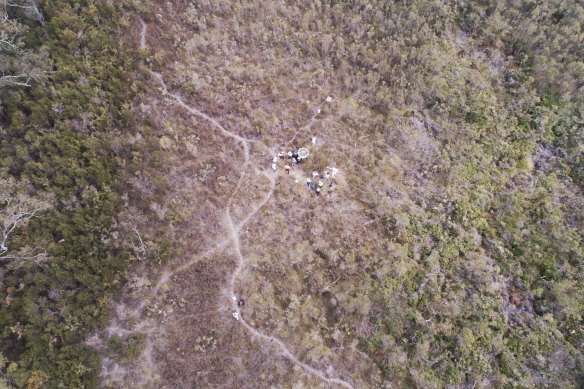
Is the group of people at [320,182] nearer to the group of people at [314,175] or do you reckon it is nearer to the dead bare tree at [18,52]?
the group of people at [314,175]

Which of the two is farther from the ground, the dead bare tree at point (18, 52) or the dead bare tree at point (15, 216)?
the dead bare tree at point (18, 52)

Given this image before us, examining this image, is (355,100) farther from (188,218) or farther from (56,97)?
(56,97)

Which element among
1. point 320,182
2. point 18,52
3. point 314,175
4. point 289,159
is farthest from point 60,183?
point 320,182

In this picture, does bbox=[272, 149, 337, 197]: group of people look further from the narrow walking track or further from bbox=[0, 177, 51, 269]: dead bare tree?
bbox=[0, 177, 51, 269]: dead bare tree

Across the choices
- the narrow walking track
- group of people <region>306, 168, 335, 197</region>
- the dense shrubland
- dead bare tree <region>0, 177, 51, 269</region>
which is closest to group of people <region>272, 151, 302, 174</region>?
the narrow walking track

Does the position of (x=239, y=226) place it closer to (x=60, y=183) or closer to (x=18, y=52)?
(x=60, y=183)

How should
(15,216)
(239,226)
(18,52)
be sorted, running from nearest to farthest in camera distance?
(15,216) < (18,52) < (239,226)

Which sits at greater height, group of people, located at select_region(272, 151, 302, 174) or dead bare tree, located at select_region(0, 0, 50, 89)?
dead bare tree, located at select_region(0, 0, 50, 89)

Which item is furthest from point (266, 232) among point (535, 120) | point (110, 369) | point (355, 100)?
point (535, 120)

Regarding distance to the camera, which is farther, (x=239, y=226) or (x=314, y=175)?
(x=314, y=175)

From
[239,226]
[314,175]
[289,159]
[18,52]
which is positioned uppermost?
[18,52]

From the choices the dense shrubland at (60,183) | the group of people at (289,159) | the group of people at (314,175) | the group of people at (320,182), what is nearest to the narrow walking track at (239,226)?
the group of people at (289,159)

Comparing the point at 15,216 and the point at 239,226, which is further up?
the point at 15,216
